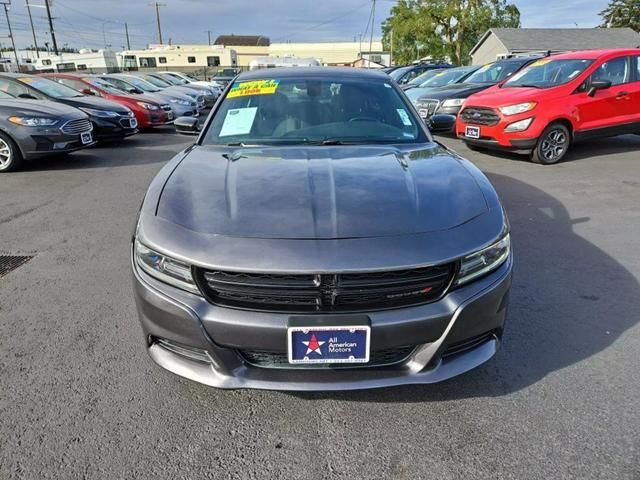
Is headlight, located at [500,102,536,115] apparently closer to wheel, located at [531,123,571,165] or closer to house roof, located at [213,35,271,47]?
wheel, located at [531,123,571,165]

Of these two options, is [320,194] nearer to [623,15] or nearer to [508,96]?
[508,96]

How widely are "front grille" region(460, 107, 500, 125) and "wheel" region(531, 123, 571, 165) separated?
823 mm

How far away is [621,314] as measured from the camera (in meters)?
2.96

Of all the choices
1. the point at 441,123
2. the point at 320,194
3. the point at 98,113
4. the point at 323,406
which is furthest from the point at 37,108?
the point at 323,406

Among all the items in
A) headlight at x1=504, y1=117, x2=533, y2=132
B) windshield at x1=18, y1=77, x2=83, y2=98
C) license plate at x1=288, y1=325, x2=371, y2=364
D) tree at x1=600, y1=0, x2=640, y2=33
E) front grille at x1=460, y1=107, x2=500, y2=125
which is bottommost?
license plate at x1=288, y1=325, x2=371, y2=364

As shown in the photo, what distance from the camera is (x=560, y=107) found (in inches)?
286

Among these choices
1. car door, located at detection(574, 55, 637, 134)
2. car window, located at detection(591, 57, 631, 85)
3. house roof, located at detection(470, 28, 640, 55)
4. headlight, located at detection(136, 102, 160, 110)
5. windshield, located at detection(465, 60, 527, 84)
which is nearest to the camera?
car door, located at detection(574, 55, 637, 134)

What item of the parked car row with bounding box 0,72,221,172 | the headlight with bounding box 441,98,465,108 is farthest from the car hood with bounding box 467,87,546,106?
the parked car row with bounding box 0,72,221,172

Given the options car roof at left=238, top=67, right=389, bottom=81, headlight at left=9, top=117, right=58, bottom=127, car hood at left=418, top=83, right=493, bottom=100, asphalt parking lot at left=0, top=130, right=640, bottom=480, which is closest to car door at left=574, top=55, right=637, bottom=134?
car hood at left=418, top=83, right=493, bottom=100

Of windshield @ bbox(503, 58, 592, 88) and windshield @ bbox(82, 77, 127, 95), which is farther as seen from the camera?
windshield @ bbox(82, 77, 127, 95)

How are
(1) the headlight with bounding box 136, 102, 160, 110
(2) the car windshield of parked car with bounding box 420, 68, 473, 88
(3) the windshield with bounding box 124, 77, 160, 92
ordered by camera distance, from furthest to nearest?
(3) the windshield with bounding box 124, 77, 160, 92 → (2) the car windshield of parked car with bounding box 420, 68, 473, 88 → (1) the headlight with bounding box 136, 102, 160, 110

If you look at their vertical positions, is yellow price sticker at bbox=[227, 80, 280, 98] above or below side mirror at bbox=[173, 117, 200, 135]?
above

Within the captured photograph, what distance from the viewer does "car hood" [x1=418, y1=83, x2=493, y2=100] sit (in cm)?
1017

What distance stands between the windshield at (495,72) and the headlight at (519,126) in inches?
164
